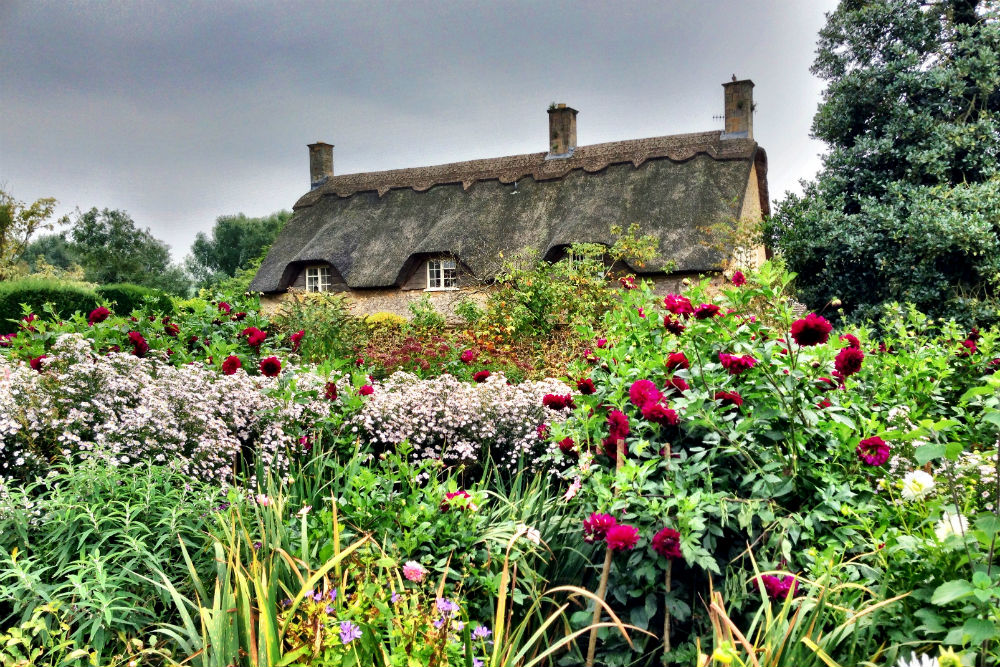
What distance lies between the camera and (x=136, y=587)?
8.24ft

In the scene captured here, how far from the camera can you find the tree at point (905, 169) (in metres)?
9.09

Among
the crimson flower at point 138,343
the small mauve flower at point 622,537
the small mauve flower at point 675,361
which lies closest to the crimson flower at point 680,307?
the small mauve flower at point 675,361

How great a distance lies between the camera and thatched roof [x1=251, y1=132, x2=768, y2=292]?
1752 centimetres

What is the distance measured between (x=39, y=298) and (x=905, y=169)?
15557mm

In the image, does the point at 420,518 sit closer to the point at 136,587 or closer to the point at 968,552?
the point at 136,587

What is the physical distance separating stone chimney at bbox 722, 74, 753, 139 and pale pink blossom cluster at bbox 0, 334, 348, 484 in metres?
16.8

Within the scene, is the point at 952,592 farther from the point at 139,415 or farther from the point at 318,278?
the point at 318,278

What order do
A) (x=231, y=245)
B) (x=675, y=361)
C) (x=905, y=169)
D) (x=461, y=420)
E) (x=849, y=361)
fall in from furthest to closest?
1. (x=231, y=245)
2. (x=905, y=169)
3. (x=461, y=420)
4. (x=675, y=361)
5. (x=849, y=361)

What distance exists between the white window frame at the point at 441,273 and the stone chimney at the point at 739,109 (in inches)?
307

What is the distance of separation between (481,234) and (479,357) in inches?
515

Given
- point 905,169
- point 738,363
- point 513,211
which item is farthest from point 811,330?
point 513,211

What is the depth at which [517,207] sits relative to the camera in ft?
64.7

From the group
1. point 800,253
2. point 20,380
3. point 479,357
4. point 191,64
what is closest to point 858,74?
point 800,253

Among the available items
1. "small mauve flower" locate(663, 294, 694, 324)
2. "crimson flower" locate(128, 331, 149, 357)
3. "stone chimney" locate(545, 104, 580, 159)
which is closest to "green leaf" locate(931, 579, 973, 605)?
"small mauve flower" locate(663, 294, 694, 324)
